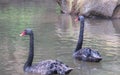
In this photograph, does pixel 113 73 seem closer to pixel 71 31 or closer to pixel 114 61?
pixel 114 61

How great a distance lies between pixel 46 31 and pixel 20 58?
579 centimetres

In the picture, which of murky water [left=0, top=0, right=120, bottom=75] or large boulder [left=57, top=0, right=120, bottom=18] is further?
large boulder [left=57, top=0, right=120, bottom=18]

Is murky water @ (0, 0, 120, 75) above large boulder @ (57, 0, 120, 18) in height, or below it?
above

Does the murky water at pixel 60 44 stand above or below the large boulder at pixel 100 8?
above

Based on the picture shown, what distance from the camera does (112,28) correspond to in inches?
734

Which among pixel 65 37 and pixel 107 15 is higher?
pixel 65 37

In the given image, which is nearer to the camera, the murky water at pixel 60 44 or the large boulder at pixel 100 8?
the murky water at pixel 60 44

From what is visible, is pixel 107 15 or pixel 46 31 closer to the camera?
pixel 46 31

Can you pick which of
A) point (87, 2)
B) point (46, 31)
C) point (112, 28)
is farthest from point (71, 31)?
point (87, 2)

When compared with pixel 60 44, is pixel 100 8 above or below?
below

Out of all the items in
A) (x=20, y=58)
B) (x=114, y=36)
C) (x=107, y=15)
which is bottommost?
(x=107, y=15)

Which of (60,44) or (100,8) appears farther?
(100,8)

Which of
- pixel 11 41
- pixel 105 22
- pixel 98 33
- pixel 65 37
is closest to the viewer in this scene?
pixel 11 41

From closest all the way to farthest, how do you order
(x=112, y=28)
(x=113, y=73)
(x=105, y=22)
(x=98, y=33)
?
(x=113, y=73), (x=98, y=33), (x=112, y=28), (x=105, y=22)
